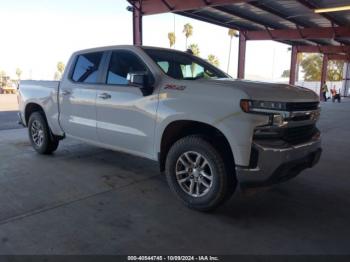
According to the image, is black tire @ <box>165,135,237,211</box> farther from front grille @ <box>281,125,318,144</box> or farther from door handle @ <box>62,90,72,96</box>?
door handle @ <box>62,90,72,96</box>

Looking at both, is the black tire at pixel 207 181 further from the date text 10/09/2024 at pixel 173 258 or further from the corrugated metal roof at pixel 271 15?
the corrugated metal roof at pixel 271 15

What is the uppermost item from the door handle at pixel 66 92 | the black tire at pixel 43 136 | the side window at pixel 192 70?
the side window at pixel 192 70

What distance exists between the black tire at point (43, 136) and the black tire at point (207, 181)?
9.84ft

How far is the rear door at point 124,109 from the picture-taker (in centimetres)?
430

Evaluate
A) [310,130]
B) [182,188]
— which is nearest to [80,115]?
[182,188]

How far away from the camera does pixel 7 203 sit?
3939 millimetres

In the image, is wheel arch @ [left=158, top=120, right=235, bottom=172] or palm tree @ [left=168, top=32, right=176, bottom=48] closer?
wheel arch @ [left=158, top=120, right=235, bottom=172]

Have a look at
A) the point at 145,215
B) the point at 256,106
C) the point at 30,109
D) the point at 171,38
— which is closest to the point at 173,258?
the point at 145,215

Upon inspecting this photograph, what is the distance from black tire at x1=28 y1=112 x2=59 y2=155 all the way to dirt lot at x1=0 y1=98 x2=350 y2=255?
0.59 meters

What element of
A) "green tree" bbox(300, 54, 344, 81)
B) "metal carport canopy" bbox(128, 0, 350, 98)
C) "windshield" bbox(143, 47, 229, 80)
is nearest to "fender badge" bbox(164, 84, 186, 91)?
"windshield" bbox(143, 47, 229, 80)

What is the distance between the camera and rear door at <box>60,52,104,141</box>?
16.7ft

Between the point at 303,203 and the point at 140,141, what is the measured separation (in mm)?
2158

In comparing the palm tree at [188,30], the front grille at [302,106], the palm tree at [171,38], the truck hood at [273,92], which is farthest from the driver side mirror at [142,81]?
the palm tree at [188,30]

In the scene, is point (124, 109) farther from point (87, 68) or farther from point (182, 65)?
point (87, 68)
